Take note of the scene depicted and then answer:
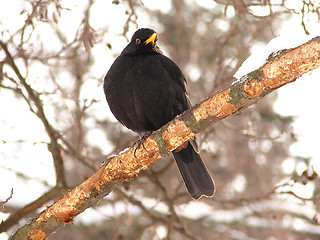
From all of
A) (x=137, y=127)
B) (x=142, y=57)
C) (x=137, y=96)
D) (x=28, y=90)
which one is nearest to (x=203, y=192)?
(x=137, y=127)

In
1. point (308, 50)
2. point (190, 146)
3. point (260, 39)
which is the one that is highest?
point (260, 39)

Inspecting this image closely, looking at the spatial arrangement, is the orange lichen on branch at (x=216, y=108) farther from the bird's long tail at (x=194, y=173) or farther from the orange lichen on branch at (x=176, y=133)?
the bird's long tail at (x=194, y=173)

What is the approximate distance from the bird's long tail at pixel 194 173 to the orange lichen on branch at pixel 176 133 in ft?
3.43

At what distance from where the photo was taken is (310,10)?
3.13 metres

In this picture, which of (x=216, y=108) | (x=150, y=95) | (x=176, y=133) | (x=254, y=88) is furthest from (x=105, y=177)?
(x=254, y=88)

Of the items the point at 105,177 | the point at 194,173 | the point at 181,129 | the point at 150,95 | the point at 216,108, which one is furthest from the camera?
the point at 194,173

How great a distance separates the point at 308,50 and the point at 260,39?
6377 millimetres

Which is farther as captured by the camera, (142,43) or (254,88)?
(142,43)

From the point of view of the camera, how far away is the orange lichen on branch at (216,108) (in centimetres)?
258

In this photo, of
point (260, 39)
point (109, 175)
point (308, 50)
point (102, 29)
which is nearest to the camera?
point (308, 50)

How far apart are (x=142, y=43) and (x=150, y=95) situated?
0.67 metres

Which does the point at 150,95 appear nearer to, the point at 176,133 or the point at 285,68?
the point at 176,133

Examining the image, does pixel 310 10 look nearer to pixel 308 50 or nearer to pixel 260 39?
pixel 308 50

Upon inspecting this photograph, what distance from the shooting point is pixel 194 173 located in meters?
3.97
